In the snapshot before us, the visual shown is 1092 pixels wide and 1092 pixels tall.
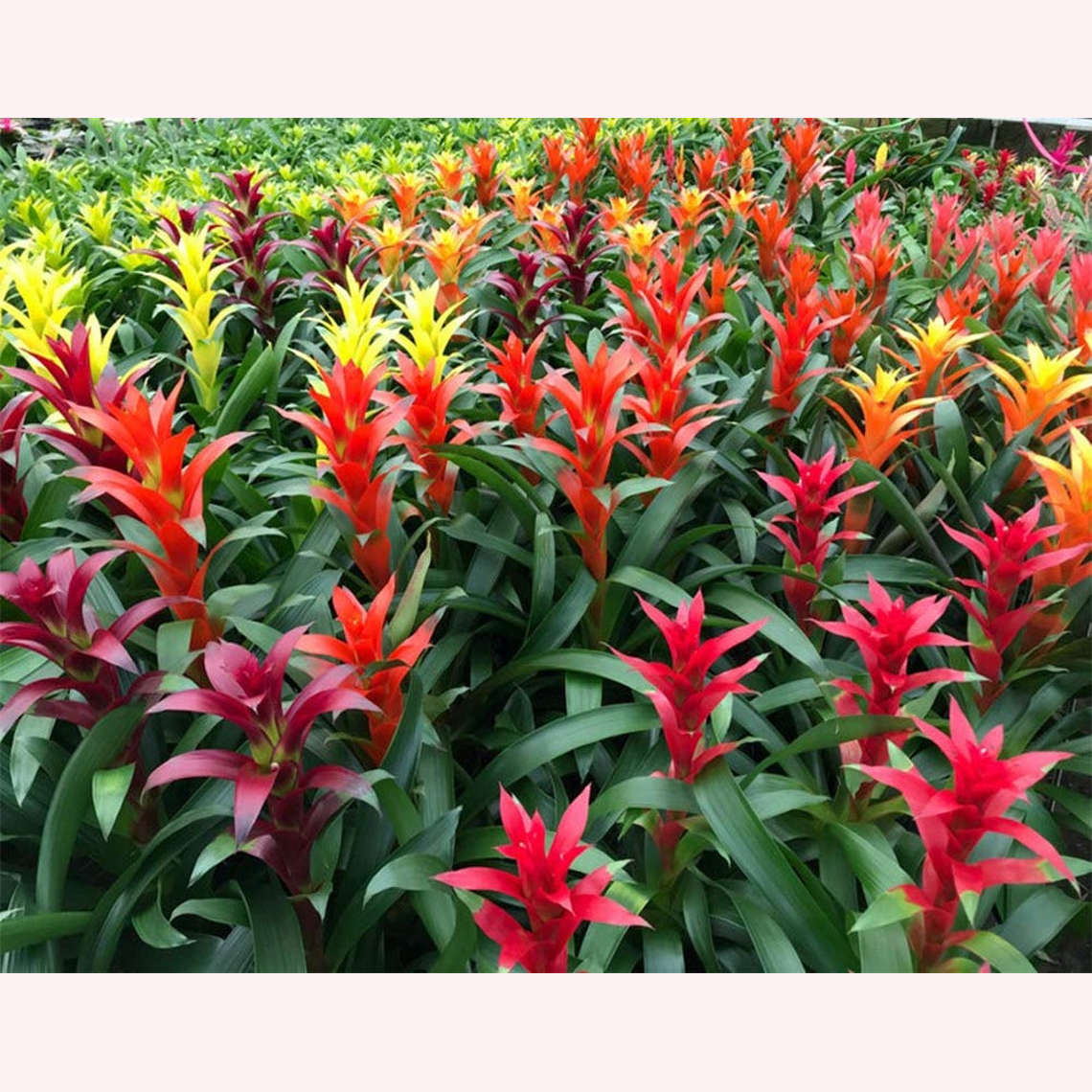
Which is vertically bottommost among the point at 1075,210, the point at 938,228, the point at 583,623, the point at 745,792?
the point at 745,792

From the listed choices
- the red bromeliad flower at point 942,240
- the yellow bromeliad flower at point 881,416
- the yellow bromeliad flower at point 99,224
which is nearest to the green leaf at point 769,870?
the yellow bromeliad flower at point 881,416

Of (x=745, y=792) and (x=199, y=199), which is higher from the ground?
(x=199, y=199)

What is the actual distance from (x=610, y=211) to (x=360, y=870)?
2485 millimetres

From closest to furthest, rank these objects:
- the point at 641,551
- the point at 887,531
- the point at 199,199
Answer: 1. the point at 641,551
2. the point at 887,531
3. the point at 199,199

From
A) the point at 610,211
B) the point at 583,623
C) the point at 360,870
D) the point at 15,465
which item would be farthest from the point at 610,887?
the point at 610,211

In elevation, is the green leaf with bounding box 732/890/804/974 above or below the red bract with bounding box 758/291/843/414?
below

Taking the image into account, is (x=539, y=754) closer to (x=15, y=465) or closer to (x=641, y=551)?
(x=641, y=551)

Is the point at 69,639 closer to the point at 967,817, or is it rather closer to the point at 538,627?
the point at 538,627

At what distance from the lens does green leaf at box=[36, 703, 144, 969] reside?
4.02 ft

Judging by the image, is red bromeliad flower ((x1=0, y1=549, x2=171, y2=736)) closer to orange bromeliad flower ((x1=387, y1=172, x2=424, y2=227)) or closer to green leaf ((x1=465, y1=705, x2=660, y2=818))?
green leaf ((x1=465, y1=705, x2=660, y2=818))

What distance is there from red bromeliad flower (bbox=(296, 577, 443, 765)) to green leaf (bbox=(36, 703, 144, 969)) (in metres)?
0.28

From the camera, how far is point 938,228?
9.95 ft

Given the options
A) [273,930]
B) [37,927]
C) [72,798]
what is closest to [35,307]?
[72,798]

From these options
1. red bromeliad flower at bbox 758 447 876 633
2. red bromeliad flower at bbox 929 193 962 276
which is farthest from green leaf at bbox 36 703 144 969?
red bromeliad flower at bbox 929 193 962 276
